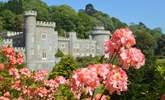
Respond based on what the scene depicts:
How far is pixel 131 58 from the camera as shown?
4723mm

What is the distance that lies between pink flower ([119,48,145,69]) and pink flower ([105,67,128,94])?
5.2 inches

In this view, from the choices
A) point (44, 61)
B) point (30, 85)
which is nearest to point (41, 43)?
point (44, 61)

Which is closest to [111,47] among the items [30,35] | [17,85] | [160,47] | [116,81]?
[116,81]

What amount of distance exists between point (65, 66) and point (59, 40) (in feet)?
121

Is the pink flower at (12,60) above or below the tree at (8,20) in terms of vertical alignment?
below

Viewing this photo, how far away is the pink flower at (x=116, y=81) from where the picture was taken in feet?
14.7

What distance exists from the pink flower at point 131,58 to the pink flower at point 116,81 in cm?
13

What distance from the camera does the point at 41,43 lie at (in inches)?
2413

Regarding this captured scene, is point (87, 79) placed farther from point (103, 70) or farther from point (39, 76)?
point (39, 76)

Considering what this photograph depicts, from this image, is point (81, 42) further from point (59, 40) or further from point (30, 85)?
point (30, 85)

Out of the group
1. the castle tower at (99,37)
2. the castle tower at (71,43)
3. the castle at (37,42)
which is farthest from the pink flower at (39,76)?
the castle tower at (99,37)

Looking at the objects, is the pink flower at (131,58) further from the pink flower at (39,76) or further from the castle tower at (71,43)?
the castle tower at (71,43)

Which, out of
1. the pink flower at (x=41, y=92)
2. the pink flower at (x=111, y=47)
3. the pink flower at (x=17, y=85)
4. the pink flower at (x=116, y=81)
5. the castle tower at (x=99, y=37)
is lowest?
the pink flower at (x=41, y=92)

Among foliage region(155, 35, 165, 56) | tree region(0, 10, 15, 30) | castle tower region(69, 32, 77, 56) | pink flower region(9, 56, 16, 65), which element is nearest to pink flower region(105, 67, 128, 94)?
pink flower region(9, 56, 16, 65)
